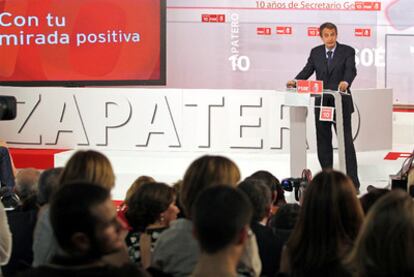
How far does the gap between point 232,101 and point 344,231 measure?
6.92 meters

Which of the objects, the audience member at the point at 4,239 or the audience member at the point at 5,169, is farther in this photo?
the audience member at the point at 5,169

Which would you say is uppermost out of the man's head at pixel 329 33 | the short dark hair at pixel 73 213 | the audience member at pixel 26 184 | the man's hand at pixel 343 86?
the man's head at pixel 329 33

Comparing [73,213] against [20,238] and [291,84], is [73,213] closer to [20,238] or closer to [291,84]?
[20,238]

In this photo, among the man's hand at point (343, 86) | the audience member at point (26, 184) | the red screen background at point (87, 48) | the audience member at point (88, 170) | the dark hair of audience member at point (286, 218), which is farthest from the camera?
the red screen background at point (87, 48)

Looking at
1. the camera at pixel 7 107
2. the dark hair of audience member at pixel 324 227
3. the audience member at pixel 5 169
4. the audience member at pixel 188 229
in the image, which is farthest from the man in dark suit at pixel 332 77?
the dark hair of audience member at pixel 324 227

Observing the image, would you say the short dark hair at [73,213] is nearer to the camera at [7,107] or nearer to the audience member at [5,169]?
the camera at [7,107]

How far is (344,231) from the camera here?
2.99 meters

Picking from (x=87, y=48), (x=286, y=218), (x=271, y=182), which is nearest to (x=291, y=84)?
(x=271, y=182)

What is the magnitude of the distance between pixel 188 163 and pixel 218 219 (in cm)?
730

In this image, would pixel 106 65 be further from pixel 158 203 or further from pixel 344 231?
pixel 344 231

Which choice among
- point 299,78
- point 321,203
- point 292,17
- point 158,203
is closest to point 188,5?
point 292,17

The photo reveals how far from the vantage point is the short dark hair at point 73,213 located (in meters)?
2.38

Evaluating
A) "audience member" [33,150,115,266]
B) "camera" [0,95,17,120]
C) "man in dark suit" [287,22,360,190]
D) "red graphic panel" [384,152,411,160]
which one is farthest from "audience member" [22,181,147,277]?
"red graphic panel" [384,152,411,160]

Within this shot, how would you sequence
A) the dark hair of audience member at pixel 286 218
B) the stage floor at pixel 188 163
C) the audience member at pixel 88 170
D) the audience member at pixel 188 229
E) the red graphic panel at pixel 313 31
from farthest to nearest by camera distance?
the red graphic panel at pixel 313 31 → the stage floor at pixel 188 163 → the dark hair of audience member at pixel 286 218 → the audience member at pixel 88 170 → the audience member at pixel 188 229
